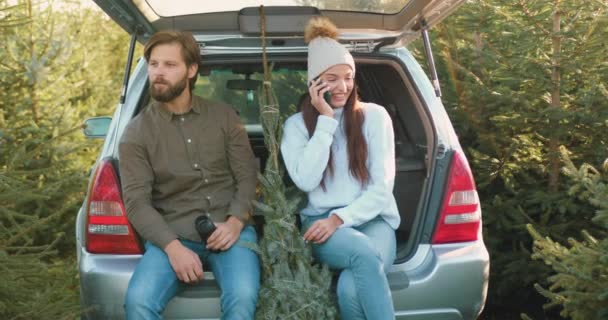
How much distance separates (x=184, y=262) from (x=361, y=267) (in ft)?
2.25

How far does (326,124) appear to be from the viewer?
3.56m

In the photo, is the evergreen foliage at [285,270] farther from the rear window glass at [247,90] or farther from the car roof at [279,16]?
the rear window glass at [247,90]

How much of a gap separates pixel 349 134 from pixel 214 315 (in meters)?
0.94

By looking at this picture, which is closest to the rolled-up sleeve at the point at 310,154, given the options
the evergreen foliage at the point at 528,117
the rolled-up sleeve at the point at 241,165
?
the rolled-up sleeve at the point at 241,165

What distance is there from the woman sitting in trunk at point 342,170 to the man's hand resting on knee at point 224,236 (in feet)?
0.95

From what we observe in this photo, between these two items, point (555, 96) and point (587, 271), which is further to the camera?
point (555, 96)

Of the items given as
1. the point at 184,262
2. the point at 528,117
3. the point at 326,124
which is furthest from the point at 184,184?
the point at 528,117

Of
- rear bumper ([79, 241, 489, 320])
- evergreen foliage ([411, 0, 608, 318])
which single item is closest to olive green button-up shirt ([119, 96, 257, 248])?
rear bumper ([79, 241, 489, 320])

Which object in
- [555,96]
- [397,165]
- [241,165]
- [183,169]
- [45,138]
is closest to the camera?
[183,169]

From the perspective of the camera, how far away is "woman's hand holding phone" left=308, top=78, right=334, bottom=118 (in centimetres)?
362

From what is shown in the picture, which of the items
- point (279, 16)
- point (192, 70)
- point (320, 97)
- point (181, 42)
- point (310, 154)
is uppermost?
point (279, 16)

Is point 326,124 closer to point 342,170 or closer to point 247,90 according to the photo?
point 342,170

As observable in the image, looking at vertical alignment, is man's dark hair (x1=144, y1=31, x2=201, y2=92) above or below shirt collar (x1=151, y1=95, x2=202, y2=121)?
above

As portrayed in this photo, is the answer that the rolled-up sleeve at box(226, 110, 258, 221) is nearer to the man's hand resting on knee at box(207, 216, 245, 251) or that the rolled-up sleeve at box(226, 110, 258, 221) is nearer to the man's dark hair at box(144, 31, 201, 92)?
the man's hand resting on knee at box(207, 216, 245, 251)
